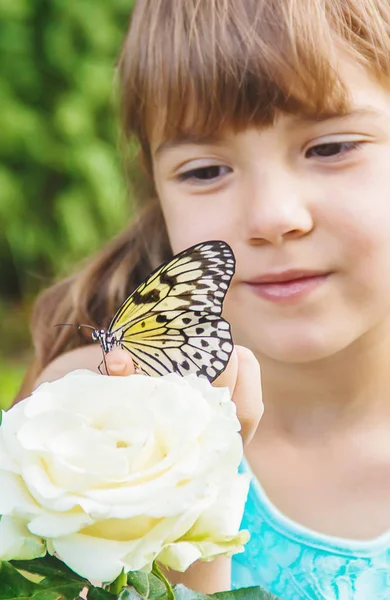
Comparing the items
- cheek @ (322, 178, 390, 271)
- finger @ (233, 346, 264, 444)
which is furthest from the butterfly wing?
cheek @ (322, 178, 390, 271)

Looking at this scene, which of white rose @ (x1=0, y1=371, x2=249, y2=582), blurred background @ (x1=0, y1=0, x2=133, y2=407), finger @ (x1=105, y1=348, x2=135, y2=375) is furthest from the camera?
blurred background @ (x1=0, y1=0, x2=133, y2=407)

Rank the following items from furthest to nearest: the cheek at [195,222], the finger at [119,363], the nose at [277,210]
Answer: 1. the cheek at [195,222]
2. the nose at [277,210]
3. the finger at [119,363]

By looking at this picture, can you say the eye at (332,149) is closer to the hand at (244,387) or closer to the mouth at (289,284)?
the mouth at (289,284)

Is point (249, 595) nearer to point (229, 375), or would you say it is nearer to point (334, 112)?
point (229, 375)

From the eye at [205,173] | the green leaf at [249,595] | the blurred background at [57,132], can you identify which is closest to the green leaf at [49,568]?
the green leaf at [249,595]

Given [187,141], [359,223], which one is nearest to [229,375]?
[359,223]

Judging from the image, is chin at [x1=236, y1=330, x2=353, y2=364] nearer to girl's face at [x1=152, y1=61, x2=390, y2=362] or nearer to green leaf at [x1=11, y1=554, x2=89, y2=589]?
girl's face at [x1=152, y1=61, x2=390, y2=362]

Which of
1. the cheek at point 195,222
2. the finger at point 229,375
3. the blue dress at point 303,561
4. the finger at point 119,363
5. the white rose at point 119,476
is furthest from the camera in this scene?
the blue dress at point 303,561
